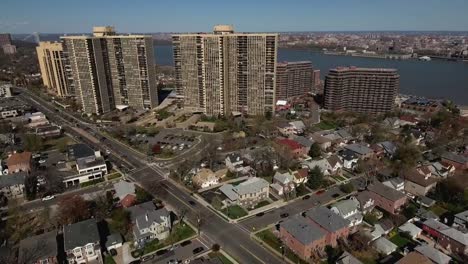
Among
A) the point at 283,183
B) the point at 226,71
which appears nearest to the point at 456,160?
the point at 283,183

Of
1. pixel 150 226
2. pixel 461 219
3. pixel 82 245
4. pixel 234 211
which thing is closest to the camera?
pixel 82 245

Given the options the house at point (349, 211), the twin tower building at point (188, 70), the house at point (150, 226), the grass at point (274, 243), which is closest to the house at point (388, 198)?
the house at point (349, 211)

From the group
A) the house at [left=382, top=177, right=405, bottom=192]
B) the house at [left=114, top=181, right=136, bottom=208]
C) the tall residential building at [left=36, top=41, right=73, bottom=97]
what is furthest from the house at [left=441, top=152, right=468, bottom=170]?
the tall residential building at [left=36, top=41, right=73, bottom=97]

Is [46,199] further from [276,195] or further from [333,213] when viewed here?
[333,213]

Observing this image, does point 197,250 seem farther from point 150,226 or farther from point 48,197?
point 48,197

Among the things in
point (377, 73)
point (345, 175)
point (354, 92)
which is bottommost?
point (345, 175)

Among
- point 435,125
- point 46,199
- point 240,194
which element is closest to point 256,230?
point 240,194

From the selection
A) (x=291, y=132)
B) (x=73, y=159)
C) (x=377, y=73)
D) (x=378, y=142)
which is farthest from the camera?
(x=377, y=73)
